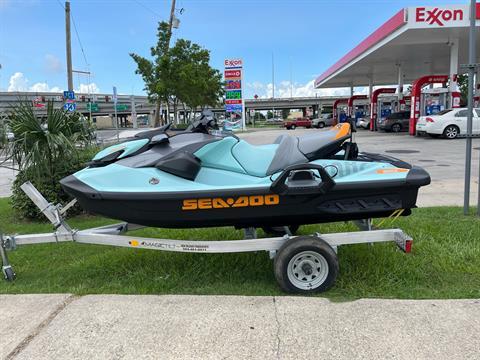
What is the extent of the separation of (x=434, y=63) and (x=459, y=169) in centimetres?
2508

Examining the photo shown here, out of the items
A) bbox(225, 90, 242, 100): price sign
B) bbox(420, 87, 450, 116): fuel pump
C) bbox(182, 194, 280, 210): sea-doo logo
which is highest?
bbox(225, 90, 242, 100): price sign

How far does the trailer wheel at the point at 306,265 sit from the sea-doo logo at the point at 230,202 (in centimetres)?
42

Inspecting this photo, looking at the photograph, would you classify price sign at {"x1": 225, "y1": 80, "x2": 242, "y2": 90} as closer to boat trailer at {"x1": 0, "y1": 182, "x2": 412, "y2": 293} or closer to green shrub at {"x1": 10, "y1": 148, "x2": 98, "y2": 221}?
green shrub at {"x1": 10, "y1": 148, "x2": 98, "y2": 221}

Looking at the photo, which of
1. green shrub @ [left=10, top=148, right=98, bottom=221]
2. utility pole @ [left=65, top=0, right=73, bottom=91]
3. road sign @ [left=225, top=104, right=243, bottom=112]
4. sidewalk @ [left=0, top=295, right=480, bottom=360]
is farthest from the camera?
road sign @ [left=225, top=104, right=243, bottom=112]

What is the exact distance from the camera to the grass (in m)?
3.56

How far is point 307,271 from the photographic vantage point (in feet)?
11.4

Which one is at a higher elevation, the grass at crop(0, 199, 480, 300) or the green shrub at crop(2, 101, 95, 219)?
the green shrub at crop(2, 101, 95, 219)

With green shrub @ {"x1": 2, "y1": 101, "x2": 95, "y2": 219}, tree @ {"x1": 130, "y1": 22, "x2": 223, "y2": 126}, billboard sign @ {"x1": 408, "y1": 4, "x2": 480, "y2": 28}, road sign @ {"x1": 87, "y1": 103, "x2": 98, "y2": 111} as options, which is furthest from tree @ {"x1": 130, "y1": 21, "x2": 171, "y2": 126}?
green shrub @ {"x1": 2, "y1": 101, "x2": 95, "y2": 219}

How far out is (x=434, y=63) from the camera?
31922 millimetres

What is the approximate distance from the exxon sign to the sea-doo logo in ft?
58.9

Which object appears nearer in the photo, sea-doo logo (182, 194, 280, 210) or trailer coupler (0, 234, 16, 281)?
sea-doo logo (182, 194, 280, 210)

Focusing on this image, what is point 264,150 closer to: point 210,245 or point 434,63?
point 210,245

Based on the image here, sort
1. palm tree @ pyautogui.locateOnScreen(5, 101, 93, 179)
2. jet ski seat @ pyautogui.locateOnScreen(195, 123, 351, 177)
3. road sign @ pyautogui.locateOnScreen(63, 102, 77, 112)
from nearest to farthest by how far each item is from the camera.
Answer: jet ski seat @ pyautogui.locateOnScreen(195, 123, 351, 177) → palm tree @ pyautogui.locateOnScreen(5, 101, 93, 179) → road sign @ pyautogui.locateOnScreen(63, 102, 77, 112)

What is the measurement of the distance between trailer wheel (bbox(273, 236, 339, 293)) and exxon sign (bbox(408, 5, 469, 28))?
17897 mm
